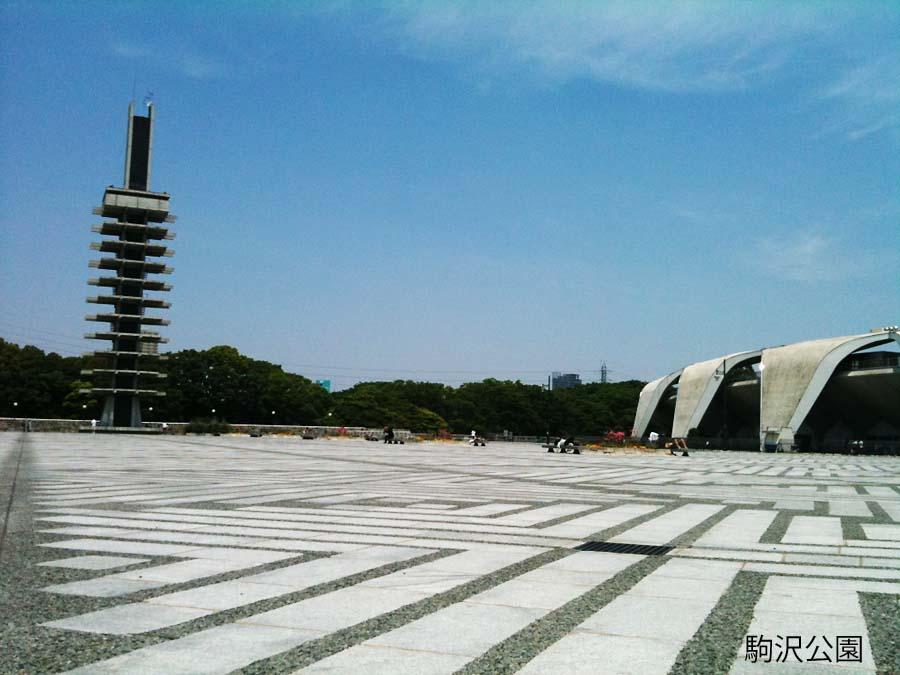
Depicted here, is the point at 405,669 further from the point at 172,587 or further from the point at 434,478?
the point at 434,478

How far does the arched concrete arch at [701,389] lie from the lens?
85375mm

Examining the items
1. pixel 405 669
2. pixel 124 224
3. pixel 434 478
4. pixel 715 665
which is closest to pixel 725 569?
pixel 715 665

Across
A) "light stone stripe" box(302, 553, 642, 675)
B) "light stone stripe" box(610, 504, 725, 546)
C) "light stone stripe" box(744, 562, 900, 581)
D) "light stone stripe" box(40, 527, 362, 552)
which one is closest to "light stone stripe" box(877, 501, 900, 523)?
"light stone stripe" box(610, 504, 725, 546)

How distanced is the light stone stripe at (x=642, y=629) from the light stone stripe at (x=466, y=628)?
349 millimetres

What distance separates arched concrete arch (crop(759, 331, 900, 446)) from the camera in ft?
231

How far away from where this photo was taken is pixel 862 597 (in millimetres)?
5344

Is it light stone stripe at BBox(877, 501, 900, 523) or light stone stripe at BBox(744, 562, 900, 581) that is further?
light stone stripe at BBox(877, 501, 900, 523)

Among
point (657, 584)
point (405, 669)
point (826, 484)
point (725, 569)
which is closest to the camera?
point (405, 669)

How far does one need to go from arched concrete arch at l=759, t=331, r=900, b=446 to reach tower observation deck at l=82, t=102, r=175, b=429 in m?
60.9

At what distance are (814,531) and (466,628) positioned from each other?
6588 mm

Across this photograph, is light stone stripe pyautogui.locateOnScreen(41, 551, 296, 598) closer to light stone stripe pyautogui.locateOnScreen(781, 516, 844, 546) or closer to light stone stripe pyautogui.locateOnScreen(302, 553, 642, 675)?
light stone stripe pyautogui.locateOnScreen(302, 553, 642, 675)

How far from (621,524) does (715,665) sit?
231 inches

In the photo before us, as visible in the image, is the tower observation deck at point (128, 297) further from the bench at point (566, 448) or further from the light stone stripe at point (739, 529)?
the light stone stripe at point (739, 529)

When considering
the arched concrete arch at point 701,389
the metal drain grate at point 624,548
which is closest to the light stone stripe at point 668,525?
the metal drain grate at point 624,548
